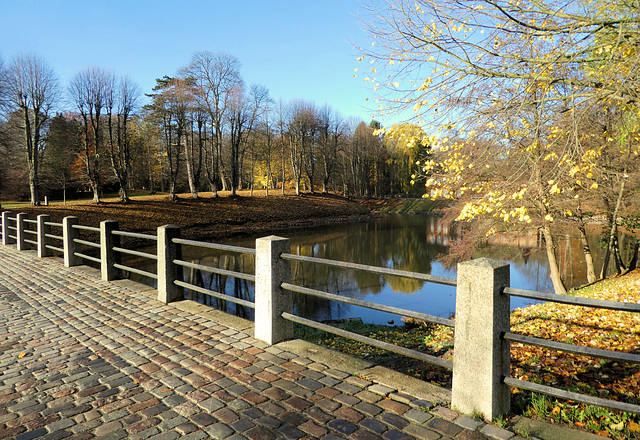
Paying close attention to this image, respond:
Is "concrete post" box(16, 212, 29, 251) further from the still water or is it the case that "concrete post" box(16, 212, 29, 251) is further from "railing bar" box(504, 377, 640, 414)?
"railing bar" box(504, 377, 640, 414)

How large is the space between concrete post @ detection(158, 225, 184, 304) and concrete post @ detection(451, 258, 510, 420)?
15.3 feet

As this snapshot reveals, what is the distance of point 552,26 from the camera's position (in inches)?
226

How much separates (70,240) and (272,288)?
8.05m

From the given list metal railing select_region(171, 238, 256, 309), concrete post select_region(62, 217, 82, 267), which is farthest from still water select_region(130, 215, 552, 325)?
metal railing select_region(171, 238, 256, 309)

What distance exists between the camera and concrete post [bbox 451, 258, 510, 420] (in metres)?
2.96

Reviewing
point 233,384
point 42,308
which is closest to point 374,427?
point 233,384

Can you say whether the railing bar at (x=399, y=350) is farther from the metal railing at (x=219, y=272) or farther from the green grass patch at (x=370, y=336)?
the green grass patch at (x=370, y=336)

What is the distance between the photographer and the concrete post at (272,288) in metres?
4.65

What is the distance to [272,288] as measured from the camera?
4656mm

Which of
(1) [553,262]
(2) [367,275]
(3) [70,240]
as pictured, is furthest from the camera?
(2) [367,275]

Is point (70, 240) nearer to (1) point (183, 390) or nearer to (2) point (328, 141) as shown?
(1) point (183, 390)

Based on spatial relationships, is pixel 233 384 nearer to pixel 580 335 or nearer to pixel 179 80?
pixel 580 335

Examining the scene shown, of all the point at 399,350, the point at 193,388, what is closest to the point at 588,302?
the point at 399,350

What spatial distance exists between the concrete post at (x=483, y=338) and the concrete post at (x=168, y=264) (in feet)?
15.3
